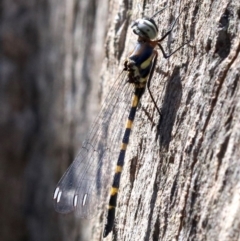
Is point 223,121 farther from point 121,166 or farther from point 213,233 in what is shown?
point 121,166

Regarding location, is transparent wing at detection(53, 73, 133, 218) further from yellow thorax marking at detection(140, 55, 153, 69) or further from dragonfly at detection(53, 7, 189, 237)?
yellow thorax marking at detection(140, 55, 153, 69)

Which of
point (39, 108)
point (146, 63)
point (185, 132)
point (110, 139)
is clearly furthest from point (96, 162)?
point (39, 108)

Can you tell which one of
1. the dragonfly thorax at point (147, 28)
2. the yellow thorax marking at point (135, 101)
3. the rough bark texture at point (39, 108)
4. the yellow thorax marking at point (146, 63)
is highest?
the dragonfly thorax at point (147, 28)

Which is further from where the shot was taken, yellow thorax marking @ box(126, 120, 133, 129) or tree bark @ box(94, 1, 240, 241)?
yellow thorax marking @ box(126, 120, 133, 129)

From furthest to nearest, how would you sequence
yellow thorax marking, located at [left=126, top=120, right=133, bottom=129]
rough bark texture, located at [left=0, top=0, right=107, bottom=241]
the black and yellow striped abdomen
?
rough bark texture, located at [left=0, top=0, right=107, bottom=241], yellow thorax marking, located at [left=126, top=120, right=133, bottom=129], the black and yellow striped abdomen

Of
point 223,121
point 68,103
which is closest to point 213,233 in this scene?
point 223,121

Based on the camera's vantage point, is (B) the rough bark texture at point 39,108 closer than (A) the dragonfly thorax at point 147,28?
No

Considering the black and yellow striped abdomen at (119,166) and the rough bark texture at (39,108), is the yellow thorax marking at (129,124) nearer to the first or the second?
the black and yellow striped abdomen at (119,166)

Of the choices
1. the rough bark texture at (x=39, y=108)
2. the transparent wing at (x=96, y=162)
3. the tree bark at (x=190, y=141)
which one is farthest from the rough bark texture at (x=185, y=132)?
the rough bark texture at (x=39, y=108)

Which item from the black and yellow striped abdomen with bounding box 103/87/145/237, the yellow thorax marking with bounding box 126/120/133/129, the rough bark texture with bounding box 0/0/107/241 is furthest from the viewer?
the rough bark texture with bounding box 0/0/107/241

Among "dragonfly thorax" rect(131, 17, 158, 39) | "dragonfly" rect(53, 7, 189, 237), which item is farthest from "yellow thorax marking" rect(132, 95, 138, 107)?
"dragonfly thorax" rect(131, 17, 158, 39)

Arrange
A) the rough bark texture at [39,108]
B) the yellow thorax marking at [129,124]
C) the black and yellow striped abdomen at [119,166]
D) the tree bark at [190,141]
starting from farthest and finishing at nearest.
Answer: the rough bark texture at [39,108] → the yellow thorax marking at [129,124] → the black and yellow striped abdomen at [119,166] → the tree bark at [190,141]
